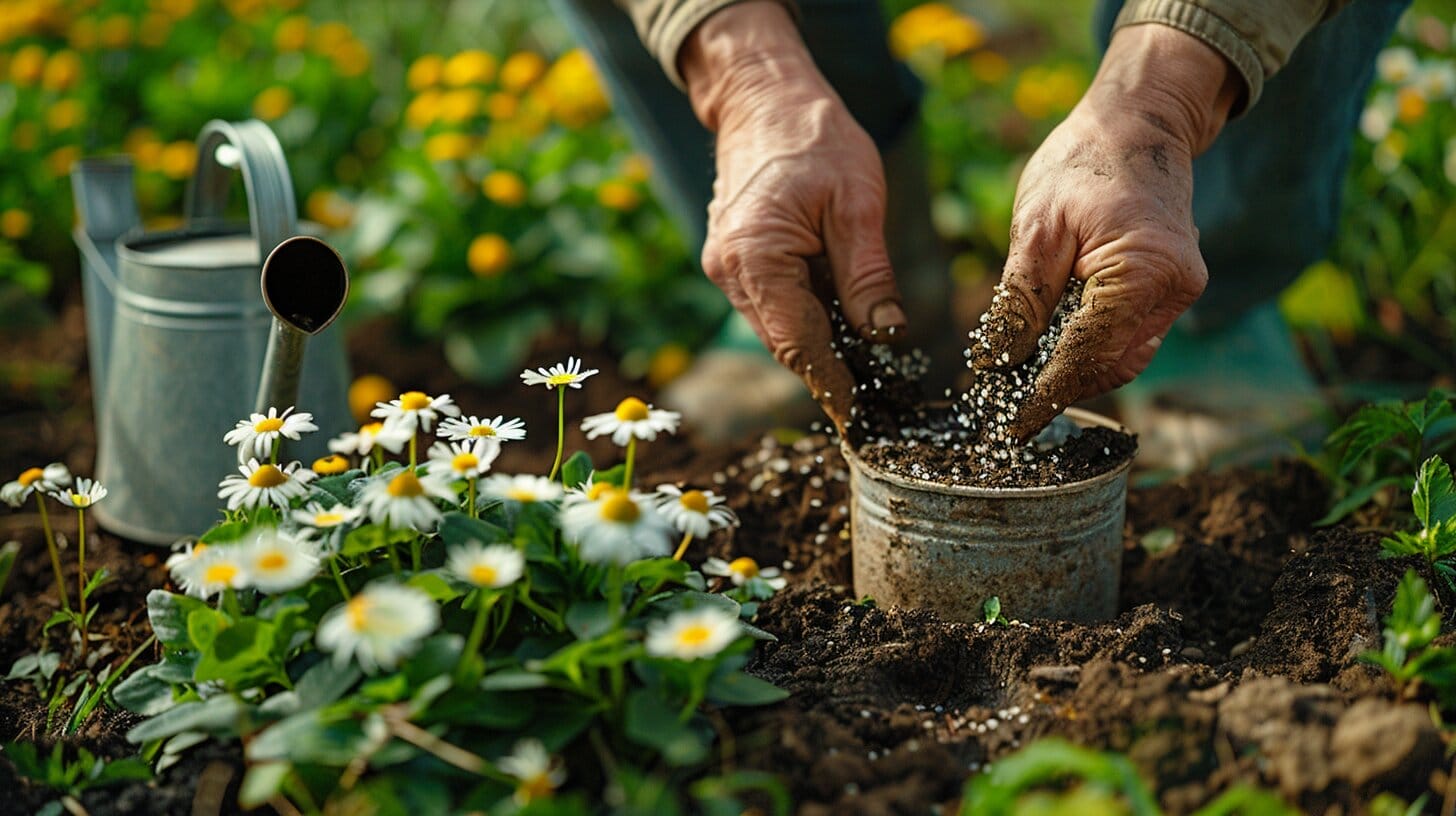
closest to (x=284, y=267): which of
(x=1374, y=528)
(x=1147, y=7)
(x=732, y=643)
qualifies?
(x=732, y=643)

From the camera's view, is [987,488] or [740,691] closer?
[740,691]

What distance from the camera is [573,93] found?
3219 millimetres

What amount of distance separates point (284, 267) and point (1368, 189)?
2.67m

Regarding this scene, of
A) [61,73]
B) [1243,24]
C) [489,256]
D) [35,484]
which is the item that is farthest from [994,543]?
[61,73]

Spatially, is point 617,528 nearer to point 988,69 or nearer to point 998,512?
point 998,512

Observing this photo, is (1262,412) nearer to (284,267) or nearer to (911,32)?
(911,32)

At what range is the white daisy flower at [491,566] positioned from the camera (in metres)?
1.12

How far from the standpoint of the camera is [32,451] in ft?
8.41

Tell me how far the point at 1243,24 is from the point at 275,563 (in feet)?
4.51

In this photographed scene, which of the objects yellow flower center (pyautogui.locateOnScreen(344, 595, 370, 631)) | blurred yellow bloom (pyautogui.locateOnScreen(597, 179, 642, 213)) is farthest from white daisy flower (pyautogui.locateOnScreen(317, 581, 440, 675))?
blurred yellow bloom (pyautogui.locateOnScreen(597, 179, 642, 213))

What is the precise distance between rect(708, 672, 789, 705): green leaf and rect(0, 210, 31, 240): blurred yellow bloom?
2.31 m

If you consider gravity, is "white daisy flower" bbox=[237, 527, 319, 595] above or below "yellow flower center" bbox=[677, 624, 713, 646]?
above

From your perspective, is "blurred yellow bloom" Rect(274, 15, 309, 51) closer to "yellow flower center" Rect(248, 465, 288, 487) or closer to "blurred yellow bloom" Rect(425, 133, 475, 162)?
"blurred yellow bloom" Rect(425, 133, 475, 162)

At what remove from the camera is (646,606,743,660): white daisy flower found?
3.51 feet
